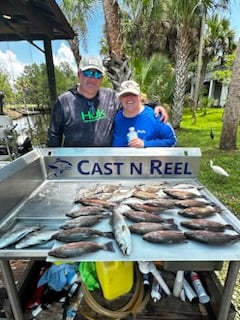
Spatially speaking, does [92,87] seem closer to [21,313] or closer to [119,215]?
[119,215]

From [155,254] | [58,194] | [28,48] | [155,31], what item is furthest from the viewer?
[155,31]

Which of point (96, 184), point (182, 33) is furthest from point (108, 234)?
point (182, 33)

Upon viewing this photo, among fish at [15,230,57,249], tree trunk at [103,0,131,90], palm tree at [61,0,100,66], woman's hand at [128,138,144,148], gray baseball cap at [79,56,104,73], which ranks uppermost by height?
palm tree at [61,0,100,66]

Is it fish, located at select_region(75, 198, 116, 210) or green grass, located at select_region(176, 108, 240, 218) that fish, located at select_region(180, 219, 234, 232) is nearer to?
fish, located at select_region(75, 198, 116, 210)

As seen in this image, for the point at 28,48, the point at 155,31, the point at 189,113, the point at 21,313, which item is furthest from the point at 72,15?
the point at 189,113

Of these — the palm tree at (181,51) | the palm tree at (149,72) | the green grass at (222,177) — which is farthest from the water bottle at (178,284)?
the palm tree at (181,51)

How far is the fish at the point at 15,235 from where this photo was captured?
1131mm

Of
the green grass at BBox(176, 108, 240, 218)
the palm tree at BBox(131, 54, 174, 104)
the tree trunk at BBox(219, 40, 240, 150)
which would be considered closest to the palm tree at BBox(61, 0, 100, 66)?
the palm tree at BBox(131, 54, 174, 104)

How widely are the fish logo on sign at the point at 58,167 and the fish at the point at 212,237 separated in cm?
114

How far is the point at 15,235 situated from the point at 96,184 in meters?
0.76

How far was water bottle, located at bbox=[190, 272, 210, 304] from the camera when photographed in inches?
61.3

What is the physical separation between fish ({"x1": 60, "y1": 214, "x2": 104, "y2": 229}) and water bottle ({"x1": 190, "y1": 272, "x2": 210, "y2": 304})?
901mm

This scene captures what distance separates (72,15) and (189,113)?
12.5 m

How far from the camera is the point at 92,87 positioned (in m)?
2.18
